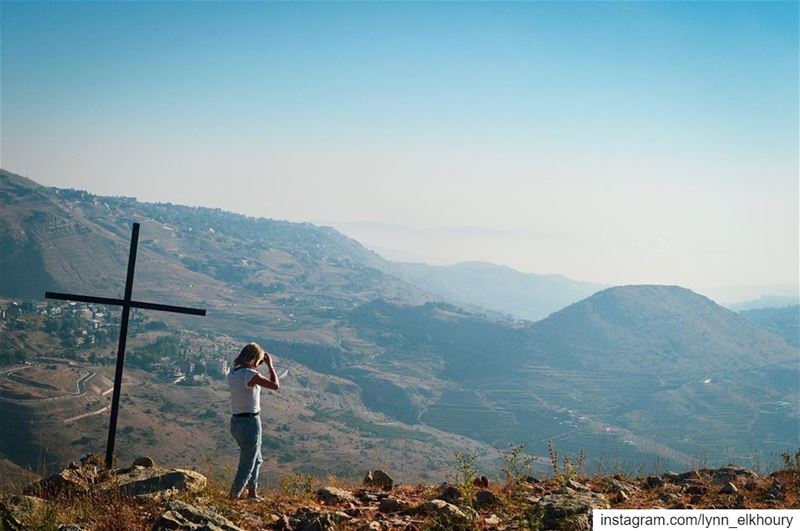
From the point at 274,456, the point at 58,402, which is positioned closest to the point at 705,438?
the point at 274,456

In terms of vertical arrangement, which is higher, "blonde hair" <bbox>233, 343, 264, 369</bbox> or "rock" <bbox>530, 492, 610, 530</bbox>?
"blonde hair" <bbox>233, 343, 264, 369</bbox>

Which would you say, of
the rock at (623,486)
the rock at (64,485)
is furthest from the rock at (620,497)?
the rock at (64,485)

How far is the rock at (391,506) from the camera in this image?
920 centimetres

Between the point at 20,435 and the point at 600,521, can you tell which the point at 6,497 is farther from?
the point at 20,435

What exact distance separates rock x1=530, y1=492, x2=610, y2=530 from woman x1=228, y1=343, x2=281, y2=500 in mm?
4774

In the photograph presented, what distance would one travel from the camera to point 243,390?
30.9 ft

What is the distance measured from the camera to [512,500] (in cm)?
955

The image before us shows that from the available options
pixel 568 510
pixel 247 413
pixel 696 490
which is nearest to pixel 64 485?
pixel 247 413

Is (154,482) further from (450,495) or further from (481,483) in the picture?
(481,483)

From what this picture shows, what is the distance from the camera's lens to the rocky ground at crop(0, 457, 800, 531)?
7547 mm

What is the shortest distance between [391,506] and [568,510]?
9.44 feet

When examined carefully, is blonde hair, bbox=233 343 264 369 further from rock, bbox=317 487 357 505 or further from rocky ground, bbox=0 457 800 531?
rock, bbox=317 487 357 505

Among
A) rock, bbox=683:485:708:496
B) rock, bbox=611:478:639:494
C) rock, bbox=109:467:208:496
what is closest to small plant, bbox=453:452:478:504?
rock, bbox=611:478:639:494

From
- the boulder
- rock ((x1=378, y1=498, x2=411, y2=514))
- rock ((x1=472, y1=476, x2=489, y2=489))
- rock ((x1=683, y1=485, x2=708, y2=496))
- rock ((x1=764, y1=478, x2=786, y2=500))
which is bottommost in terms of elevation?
rock ((x1=472, y1=476, x2=489, y2=489))
